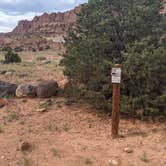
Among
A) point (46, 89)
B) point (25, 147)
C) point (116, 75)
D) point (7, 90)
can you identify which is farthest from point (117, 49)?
point (25, 147)

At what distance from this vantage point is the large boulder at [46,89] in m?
9.73

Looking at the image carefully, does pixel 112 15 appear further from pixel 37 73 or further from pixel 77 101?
pixel 37 73

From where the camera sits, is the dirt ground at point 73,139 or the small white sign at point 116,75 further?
the small white sign at point 116,75

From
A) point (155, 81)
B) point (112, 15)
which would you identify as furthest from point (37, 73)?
point (155, 81)

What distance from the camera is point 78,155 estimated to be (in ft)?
20.4

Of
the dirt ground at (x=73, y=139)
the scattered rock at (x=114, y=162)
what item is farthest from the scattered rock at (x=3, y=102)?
the scattered rock at (x=114, y=162)

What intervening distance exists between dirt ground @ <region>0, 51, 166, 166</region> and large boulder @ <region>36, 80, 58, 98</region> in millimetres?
843

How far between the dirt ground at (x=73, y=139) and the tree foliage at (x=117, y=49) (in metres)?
0.53

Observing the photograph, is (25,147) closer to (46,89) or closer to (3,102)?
(3,102)

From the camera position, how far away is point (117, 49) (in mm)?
8898

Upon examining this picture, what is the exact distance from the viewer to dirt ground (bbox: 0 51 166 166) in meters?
6.08

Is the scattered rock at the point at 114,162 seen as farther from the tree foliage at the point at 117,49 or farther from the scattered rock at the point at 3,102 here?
the scattered rock at the point at 3,102

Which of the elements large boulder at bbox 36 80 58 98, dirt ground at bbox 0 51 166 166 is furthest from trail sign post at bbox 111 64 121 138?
large boulder at bbox 36 80 58 98

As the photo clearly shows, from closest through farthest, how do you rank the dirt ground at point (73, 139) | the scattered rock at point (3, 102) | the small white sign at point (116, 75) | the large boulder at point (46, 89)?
the dirt ground at point (73, 139) < the small white sign at point (116, 75) < the scattered rock at point (3, 102) < the large boulder at point (46, 89)
